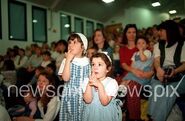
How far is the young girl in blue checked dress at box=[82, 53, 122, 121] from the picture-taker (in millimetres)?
2277

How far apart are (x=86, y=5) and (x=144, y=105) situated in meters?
8.86

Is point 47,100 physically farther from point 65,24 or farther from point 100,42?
point 65,24

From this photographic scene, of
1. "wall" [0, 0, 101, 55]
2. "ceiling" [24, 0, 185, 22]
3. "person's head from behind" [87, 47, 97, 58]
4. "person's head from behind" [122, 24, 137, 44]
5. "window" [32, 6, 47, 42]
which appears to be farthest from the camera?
"ceiling" [24, 0, 185, 22]

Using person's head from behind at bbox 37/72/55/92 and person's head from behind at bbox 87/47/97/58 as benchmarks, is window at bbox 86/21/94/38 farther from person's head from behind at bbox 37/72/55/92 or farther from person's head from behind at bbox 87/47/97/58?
person's head from behind at bbox 37/72/55/92

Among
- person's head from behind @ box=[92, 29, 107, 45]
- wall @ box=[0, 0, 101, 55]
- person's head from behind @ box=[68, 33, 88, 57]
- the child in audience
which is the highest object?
wall @ box=[0, 0, 101, 55]

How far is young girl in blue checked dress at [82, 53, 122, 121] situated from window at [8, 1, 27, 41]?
6911mm

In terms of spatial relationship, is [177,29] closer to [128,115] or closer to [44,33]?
[128,115]

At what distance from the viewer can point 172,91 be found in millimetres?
3221

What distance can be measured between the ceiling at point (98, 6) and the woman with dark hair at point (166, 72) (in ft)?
23.1

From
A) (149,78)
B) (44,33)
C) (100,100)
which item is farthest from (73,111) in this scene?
(44,33)

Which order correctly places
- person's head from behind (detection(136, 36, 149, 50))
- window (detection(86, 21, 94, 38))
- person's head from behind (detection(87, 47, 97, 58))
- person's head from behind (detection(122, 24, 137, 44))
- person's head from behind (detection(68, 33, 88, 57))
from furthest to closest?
window (detection(86, 21, 94, 38)) < person's head from behind (detection(122, 24, 137, 44)) < person's head from behind (detection(136, 36, 149, 50)) < person's head from behind (detection(87, 47, 97, 58)) < person's head from behind (detection(68, 33, 88, 57))

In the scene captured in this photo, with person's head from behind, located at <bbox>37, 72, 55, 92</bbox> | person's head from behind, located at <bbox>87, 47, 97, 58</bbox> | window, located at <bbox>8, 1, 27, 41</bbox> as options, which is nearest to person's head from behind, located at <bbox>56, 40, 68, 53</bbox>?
person's head from behind, located at <bbox>87, 47, 97, 58</bbox>

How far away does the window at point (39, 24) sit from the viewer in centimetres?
993

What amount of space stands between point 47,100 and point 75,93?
0.68 m
